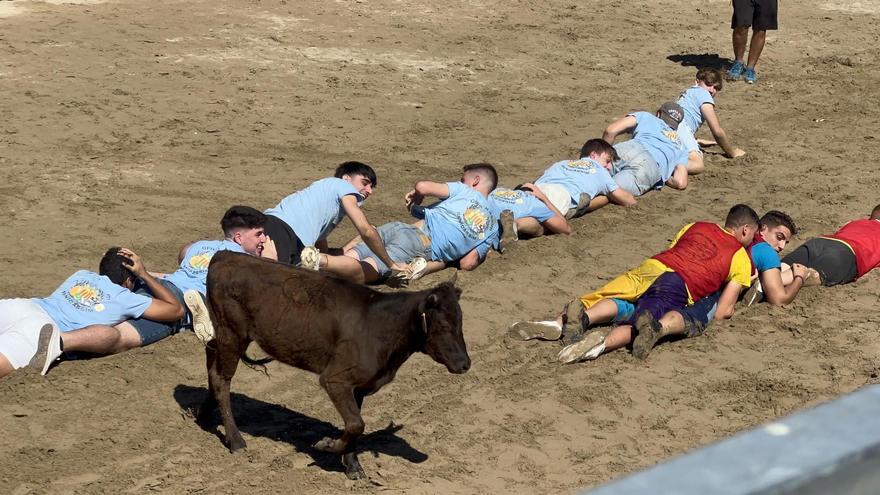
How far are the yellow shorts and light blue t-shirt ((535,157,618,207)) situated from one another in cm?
229

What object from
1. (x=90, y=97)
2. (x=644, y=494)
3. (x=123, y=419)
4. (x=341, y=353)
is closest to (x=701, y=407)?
(x=341, y=353)

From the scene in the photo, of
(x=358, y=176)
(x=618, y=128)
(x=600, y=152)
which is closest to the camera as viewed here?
(x=358, y=176)

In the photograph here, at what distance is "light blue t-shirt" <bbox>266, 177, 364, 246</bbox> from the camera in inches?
383

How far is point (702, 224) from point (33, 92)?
7.64m

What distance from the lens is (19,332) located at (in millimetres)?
7922

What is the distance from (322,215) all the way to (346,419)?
3372 millimetres

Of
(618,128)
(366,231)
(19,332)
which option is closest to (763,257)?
(366,231)

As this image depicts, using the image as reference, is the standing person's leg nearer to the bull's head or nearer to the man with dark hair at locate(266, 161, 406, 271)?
the man with dark hair at locate(266, 161, 406, 271)

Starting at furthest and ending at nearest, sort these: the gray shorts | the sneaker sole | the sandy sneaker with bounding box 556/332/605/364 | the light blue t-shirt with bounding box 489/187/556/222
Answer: the gray shorts → the light blue t-shirt with bounding box 489/187/556/222 → the sneaker sole → the sandy sneaker with bounding box 556/332/605/364

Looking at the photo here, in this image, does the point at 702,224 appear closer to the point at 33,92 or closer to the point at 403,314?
the point at 403,314

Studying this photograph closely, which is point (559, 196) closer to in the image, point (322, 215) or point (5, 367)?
point (322, 215)

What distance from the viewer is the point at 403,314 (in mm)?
6766

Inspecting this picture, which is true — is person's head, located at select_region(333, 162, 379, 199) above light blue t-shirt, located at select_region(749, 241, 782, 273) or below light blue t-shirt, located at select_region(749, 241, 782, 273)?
above

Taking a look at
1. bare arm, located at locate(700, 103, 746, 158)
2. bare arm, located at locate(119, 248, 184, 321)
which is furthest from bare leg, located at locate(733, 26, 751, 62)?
bare arm, located at locate(119, 248, 184, 321)
